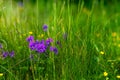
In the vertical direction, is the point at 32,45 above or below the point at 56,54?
above

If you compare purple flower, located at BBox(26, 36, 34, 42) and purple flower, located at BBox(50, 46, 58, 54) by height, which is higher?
purple flower, located at BBox(26, 36, 34, 42)

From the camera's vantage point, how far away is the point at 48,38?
→ 12.0ft

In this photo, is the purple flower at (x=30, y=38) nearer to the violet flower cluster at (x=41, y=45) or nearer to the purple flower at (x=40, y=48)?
the violet flower cluster at (x=41, y=45)

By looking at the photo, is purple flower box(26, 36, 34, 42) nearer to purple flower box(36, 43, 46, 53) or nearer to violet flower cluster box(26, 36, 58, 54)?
violet flower cluster box(26, 36, 58, 54)

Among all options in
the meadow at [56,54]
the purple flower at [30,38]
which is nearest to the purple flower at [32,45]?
the meadow at [56,54]

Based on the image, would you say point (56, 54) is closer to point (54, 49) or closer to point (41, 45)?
point (54, 49)

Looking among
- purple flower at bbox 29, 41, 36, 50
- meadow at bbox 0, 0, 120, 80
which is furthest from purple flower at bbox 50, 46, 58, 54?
purple flower at bbox 29, 41, 36, 50

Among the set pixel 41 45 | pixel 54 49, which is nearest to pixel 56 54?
pixel 54 49

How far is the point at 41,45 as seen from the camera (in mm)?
3443

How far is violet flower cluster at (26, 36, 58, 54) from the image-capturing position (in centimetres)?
344

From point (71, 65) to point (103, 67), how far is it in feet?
1.11

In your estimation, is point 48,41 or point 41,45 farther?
point 48,41

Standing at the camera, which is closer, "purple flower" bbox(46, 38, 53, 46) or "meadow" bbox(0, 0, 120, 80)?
"meadow" bbox(0, 0, 120, 80)

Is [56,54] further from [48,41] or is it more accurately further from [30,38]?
[30,38]
